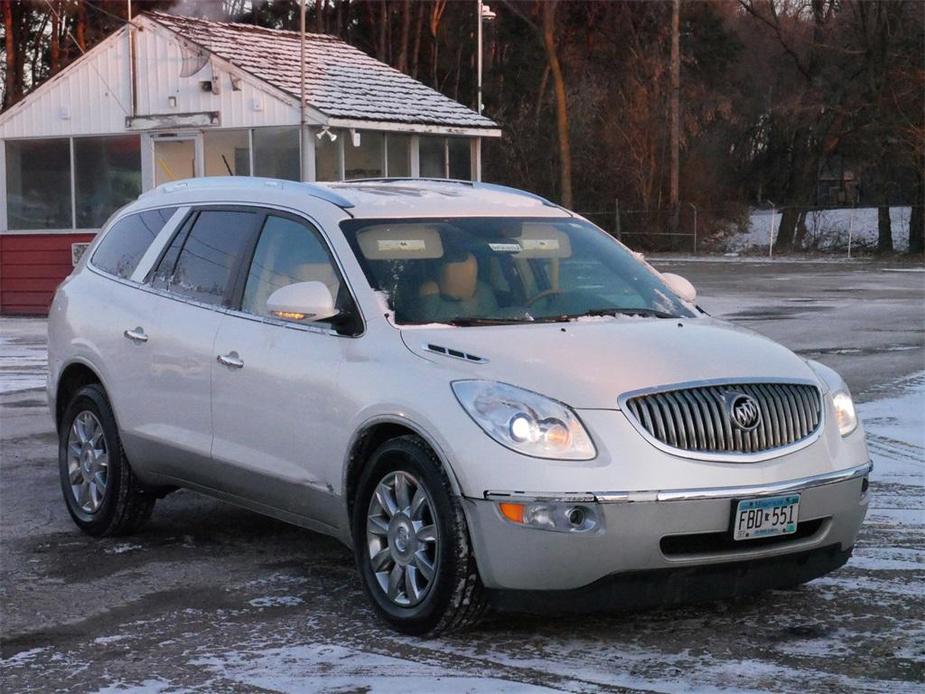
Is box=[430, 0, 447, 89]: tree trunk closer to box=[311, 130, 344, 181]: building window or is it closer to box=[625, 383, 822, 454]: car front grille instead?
box=[311, 130, 344, 181]: building window

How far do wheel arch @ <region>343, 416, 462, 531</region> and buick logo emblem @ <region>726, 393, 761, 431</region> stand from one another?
3.59ft

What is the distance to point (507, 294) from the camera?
6633mm

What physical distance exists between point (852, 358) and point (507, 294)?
10.3m

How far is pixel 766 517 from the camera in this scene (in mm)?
5629

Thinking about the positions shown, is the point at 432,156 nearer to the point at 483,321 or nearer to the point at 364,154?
the point at 364,154

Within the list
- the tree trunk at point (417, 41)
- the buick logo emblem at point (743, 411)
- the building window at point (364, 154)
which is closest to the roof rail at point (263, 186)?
the buick logo emblem at point (743, 411)

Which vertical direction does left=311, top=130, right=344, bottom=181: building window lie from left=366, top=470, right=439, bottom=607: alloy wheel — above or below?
above

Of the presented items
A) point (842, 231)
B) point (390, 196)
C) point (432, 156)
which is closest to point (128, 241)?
point (390, 196)

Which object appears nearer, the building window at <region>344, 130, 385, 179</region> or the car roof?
the car roof

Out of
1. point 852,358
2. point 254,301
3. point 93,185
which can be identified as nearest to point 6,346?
point 93,185

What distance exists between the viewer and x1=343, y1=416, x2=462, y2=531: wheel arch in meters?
5.80

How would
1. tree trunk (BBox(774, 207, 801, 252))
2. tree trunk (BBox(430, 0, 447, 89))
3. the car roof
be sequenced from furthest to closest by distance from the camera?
tree trunk (BBox(430, 0, 447, 89))
tree trunk (BBox(774, 207, 801, 252))
the car roof

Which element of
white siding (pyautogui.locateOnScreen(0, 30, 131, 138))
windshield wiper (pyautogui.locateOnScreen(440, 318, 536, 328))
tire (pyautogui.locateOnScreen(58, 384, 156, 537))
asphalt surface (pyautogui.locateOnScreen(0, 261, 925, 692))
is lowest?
asphalt surface (pyautogui.locateOnScreen(0, 261, 925, 692))

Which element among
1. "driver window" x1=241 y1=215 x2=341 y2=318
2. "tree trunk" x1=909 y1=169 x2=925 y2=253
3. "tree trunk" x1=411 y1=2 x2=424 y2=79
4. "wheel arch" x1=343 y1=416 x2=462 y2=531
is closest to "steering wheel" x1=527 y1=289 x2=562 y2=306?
"driver window" x1=241 y1=215 x2=341 y2=318
